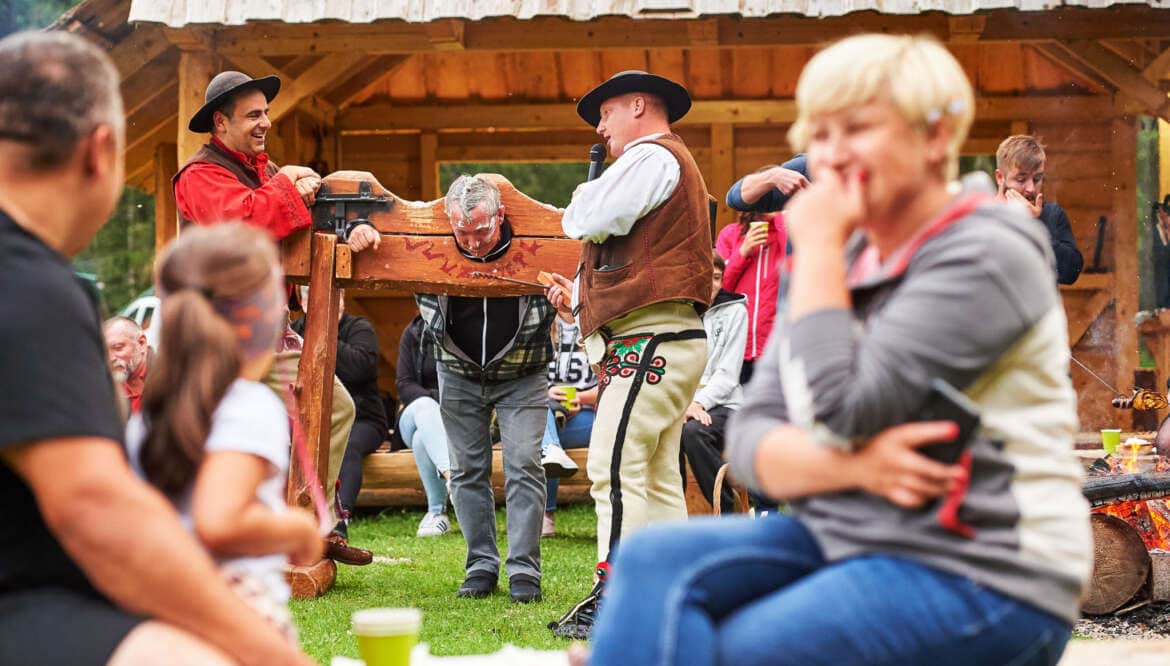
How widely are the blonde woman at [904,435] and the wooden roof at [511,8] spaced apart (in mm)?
6664

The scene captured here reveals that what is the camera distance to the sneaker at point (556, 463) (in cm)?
802

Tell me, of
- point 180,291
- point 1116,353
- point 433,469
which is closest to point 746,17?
point 433,469

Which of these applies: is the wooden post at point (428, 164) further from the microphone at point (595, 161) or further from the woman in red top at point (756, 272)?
the microphone at point (595, 161)

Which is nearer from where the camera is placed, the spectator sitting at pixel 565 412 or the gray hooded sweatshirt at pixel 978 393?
the gray hooded sweatshirt at pixel 978 393

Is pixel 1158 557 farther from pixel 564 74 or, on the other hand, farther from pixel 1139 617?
pixel 564 74

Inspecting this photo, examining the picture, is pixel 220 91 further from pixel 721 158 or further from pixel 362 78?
pixel 721 158

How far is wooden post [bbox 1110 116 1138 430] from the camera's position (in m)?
10.7

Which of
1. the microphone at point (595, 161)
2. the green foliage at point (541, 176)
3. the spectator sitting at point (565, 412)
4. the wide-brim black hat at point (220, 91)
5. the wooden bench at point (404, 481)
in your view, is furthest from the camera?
the green foliage at point (541, 176)

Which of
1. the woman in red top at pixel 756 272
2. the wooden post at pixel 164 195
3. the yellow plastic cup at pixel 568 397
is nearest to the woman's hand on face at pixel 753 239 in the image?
the woman in red top at pixel 756 272

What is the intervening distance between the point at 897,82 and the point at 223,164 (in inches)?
167

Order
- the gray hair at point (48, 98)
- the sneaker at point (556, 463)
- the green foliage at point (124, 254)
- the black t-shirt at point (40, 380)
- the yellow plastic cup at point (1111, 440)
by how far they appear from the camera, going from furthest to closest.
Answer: the green foliage at point (124, 254)
the sneaker at point (556, 463)
the yellow plastic cup at point (1111, 440)
the gray hair at point (48, 98)
the black t-shirt at point (40, 380)

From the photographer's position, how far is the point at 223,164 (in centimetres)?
561

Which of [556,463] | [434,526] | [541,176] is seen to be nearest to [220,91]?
[556,463]

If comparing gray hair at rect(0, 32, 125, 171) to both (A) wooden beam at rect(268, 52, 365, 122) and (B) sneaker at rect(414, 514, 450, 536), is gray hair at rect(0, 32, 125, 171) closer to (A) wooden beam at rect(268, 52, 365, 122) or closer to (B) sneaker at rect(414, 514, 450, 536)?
(B) sneaker at rect(414, 514, 450, 536)
